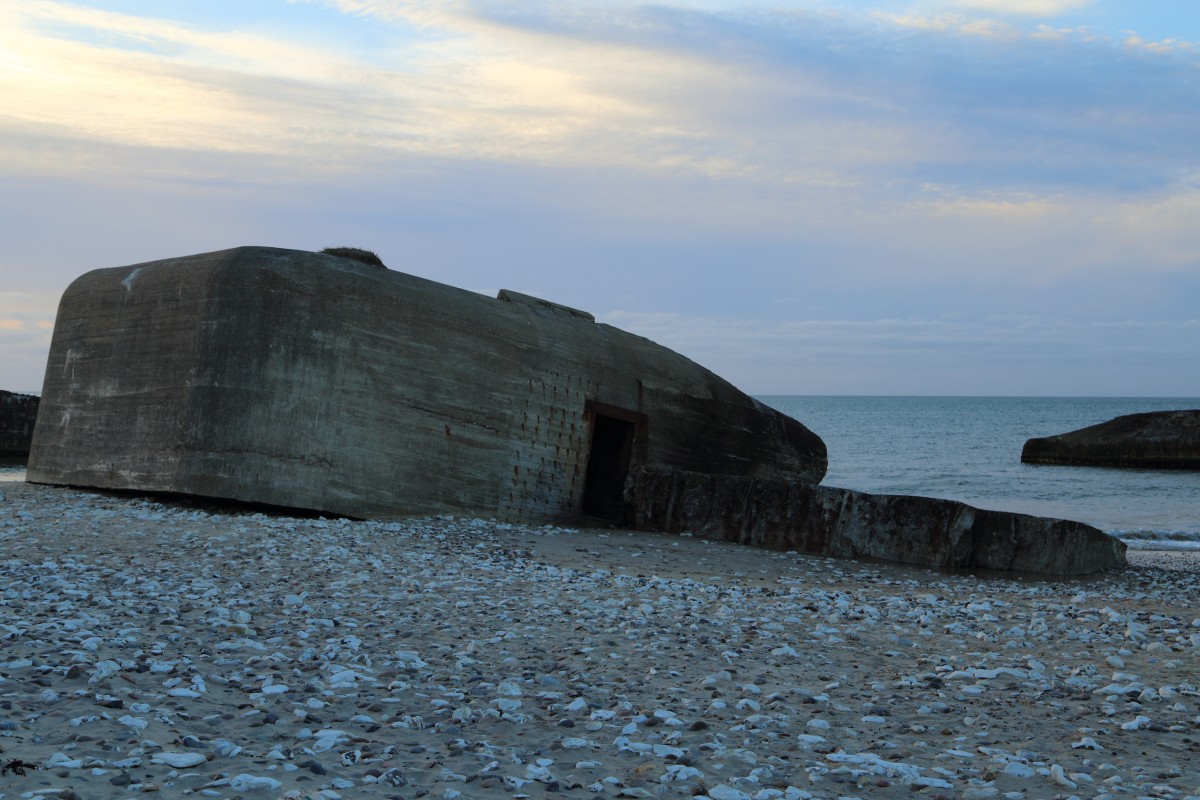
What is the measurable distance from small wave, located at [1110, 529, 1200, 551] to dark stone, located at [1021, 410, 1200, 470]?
18919 millimetres

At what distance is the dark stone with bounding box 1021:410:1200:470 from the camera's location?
112 feet

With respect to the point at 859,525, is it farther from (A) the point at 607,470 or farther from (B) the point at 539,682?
(B) the point at 539,682

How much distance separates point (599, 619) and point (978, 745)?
2.53 metres

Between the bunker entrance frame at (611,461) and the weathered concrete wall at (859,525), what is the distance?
46cm

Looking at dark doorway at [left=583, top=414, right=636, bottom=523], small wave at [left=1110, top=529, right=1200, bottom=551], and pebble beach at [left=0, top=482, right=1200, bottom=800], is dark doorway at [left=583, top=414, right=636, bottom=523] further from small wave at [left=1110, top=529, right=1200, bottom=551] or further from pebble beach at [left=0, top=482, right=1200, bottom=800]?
small wave at [left=1110, top=529, right=1200, bottom=551]

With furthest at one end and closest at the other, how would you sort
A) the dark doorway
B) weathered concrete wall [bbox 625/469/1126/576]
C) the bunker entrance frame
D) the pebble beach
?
1. the dark doorway
2. the bunker entrance frame
3. weathered concrete wall [bbox 625/469/1126/576]
4. the pebble beach

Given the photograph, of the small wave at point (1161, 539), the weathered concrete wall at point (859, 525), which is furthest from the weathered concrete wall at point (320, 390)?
the small wave at point (1161, 539)

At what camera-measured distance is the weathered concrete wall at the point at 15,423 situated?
750 inches

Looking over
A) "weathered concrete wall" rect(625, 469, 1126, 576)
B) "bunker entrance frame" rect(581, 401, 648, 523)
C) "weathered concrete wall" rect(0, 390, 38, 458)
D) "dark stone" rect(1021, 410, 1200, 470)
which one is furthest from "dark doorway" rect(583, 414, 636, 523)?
"dark stone" rect(1021, 410, 1200, 470)

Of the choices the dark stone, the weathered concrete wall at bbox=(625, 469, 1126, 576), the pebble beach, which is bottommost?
the pebble beach

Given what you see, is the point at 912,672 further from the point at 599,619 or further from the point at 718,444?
the point at 718,444

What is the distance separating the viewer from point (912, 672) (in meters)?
5.14

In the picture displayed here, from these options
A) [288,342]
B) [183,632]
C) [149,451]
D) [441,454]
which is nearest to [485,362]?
[441,454]

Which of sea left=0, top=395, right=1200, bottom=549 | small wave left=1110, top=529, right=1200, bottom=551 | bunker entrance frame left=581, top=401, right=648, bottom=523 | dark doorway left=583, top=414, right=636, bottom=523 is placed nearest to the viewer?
bunker entrance frame left=581, top=401, right=648, bottom=523
